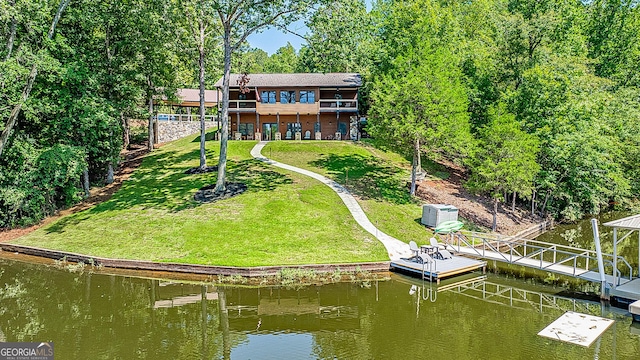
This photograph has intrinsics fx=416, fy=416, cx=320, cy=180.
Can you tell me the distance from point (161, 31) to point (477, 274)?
25.9 metres

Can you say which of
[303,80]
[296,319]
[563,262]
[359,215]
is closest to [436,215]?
[359,215]

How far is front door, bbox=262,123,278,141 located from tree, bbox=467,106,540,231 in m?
23.8

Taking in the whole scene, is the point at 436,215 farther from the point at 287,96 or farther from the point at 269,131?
the point at 269,131

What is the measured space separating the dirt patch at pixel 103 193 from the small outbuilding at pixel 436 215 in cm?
2111

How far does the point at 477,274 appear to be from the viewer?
765 inches

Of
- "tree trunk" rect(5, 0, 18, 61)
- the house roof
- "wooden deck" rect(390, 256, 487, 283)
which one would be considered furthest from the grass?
"tree trunk" rect(5, 0, 18, 61)

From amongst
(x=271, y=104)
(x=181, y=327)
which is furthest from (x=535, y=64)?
(x=181, y=327)

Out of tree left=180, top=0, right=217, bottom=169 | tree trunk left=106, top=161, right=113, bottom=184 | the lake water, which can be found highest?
tree left=180, top=0, right=217, bottom=169

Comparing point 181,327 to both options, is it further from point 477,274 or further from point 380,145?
point 380,145

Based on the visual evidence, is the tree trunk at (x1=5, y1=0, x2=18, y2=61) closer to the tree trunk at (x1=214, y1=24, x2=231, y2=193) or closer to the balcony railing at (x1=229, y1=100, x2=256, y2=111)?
the tree trunk at (x1=214, y1=24, x2=231, y2=193)

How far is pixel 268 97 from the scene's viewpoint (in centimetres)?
4312

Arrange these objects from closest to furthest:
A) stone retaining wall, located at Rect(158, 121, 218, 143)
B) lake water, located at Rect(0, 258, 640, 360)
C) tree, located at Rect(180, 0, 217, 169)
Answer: lake water, located at Rect(0, 258, 640, 360)
tree, located at Rect(180, 0, 217, 169)
stone retaining wall, located at Rect(158, 121, 218, 143)

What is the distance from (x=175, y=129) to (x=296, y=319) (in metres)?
37.4

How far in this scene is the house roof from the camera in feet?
140
